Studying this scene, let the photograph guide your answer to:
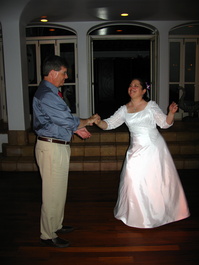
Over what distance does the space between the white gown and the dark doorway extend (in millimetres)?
9311

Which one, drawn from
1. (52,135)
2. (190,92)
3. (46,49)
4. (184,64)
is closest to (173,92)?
(190,92)

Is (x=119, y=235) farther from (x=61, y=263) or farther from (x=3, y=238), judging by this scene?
(x=3, y=238)

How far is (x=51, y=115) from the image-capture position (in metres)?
2.22

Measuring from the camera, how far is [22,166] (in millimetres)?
4898

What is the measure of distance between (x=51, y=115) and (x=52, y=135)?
179 mm

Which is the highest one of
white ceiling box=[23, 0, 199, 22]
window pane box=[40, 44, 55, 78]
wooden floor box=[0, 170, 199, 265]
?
white ceiling box=[23, 0, 199, 22]

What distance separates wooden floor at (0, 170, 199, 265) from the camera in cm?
228

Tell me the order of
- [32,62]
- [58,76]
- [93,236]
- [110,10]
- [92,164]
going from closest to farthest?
[58,76] → [93,236] → [92,164] → [110,10] → [32,62]

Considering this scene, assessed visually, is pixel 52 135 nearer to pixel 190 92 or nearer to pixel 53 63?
pixel 53 63

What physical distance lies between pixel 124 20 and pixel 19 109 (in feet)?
10.6

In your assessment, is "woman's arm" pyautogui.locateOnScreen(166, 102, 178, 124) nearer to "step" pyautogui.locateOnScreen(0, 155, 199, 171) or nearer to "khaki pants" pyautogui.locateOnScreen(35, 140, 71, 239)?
"khaki pants" pyautogui.locateOnScreen(35, 140, 71, 239)

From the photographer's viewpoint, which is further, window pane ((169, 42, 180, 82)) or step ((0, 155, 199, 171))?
window pane ((169, 42, 180, 82))

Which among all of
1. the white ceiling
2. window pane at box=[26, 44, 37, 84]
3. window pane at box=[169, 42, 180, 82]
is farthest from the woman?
window pane at box=[26, 44, 37, 84]

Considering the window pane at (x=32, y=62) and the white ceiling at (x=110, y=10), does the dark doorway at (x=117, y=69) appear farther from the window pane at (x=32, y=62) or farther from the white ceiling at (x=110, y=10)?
the white ceiling at (x=110, y=10)
